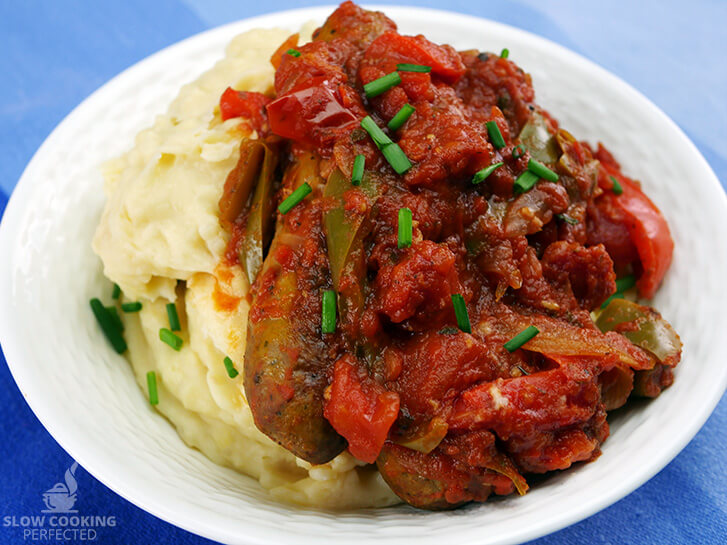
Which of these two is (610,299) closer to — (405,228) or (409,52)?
(405,228)

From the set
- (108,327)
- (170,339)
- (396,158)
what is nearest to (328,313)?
(396,158)

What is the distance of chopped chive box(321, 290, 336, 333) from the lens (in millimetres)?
3434

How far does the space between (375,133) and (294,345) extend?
3.82 feet

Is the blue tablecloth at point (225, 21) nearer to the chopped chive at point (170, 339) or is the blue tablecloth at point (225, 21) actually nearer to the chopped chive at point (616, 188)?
the chopped chive at point (170, 339)

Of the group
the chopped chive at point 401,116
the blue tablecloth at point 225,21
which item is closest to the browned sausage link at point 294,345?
the chopped chive at point 401,116

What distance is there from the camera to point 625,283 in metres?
4.50

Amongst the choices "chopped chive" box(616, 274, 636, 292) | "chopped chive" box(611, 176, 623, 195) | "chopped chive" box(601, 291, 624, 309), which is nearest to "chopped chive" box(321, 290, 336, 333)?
"chopped chive" box(601, 291, 624, 309)

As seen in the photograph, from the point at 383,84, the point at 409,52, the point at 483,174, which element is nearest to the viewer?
the point at 483,174

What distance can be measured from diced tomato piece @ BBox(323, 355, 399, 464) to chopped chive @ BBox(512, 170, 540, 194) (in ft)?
4.31

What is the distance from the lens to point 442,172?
3.54 m

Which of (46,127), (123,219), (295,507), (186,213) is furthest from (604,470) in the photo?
(46,127)

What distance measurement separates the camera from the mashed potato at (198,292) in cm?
385

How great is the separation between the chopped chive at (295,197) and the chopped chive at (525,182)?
1125mm

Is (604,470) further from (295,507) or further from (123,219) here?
(123,219)
